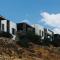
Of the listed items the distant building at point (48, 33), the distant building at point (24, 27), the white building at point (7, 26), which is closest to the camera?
the white building at point (7, 26)

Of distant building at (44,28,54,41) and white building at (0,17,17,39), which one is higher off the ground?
white building at (0,17,17,39)

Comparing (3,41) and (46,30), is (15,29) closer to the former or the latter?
(46,30)

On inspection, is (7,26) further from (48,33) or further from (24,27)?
(48,33)

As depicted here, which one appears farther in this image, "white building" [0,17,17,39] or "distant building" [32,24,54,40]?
"distant building" [32,24,54,40]

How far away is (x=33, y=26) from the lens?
254 feet

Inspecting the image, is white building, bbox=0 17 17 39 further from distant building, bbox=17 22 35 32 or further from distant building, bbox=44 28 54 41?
distant building, bbox=44 28 54 41

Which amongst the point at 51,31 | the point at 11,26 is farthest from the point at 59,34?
the point at 11,26

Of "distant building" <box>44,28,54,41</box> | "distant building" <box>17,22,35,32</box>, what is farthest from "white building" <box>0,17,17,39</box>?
"distant building" <box>44,28,54,41</box>

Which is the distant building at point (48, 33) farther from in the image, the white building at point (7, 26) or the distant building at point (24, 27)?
the white building at point (7, 26)

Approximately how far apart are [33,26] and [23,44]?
28.5 metres

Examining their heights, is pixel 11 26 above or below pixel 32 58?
above

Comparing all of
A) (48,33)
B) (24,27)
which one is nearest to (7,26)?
(24,27)

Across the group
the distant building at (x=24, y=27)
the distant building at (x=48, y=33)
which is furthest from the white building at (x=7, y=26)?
the distant building at (x=48, y=33)

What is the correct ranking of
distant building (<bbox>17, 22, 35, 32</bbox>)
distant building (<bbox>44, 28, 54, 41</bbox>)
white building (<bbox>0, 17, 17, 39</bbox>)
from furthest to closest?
distant building (<bbox>44, 28, 54, 41</bbox>) < distant building (<bbox>17, 22, 35, 32</bbox>) < white building (<bbox>0, 17, 17, 39</bbox>)
